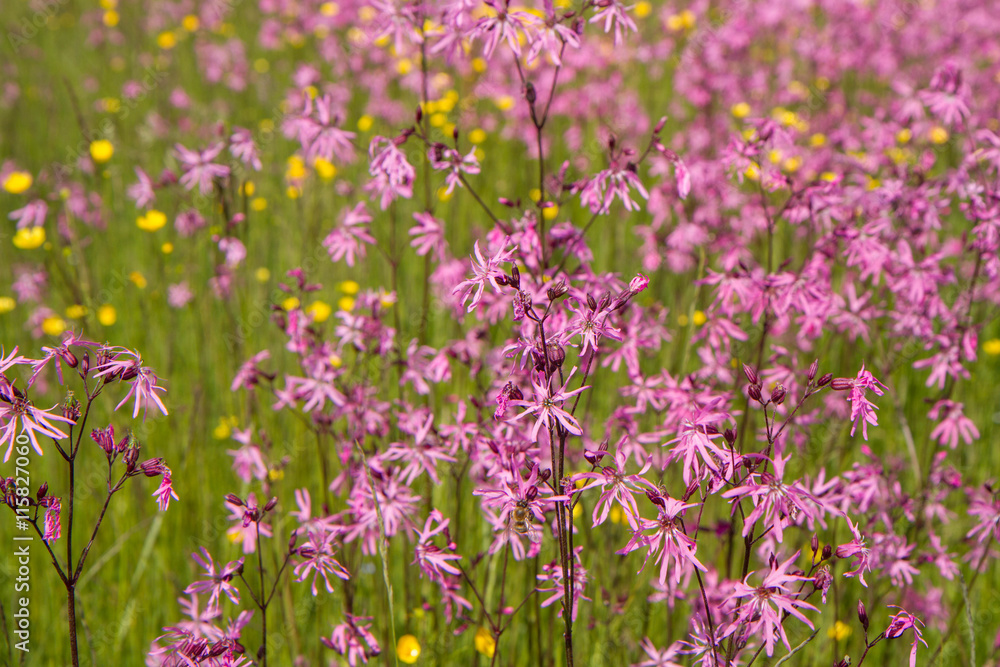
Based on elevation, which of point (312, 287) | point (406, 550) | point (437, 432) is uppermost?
point (312, 287)

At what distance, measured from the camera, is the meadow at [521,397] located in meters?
1.77

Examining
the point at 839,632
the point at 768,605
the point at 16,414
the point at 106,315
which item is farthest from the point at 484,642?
the point at 106,315

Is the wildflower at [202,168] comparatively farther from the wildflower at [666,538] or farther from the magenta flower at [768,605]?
the magenta flower at [768,605]

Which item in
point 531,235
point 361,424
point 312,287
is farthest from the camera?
point 312,287

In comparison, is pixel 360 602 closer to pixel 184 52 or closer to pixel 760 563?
pixel 760 563

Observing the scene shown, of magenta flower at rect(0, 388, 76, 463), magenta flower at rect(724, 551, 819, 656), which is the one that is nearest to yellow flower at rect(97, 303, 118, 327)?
magenta flower at rect(0, 388, 76, 463)

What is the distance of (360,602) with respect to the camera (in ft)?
9.59

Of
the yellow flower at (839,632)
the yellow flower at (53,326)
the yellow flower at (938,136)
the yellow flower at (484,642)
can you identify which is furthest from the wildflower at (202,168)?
the yellow flower at (938,136)

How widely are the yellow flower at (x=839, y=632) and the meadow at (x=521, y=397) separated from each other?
19 mm

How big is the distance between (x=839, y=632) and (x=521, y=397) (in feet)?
5.34

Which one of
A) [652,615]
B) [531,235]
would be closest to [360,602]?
[652,615]

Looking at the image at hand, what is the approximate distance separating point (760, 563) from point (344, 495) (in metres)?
1.70

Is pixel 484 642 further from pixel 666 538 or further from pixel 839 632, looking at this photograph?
pixel 839 632

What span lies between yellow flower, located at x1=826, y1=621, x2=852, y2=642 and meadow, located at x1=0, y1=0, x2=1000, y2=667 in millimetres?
19
